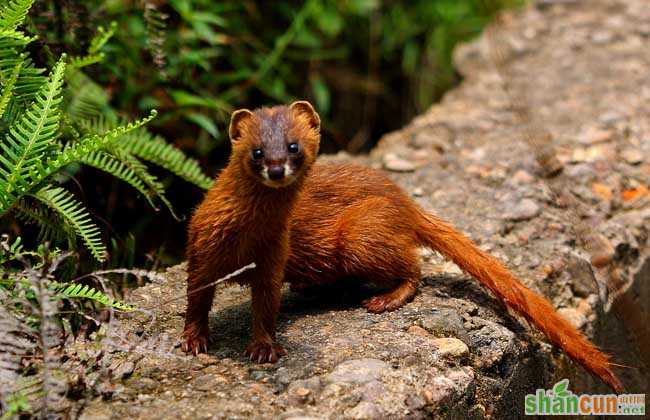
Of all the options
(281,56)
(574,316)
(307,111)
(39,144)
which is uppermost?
(307,111)

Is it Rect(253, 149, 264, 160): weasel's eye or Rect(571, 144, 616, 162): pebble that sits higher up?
Rect(253, 149, 264, 160): weasel's eye

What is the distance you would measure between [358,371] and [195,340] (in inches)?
24.6

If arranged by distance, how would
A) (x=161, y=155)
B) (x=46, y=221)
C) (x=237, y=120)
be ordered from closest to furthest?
(x=237, y=120) → (x=46, y=221) → (x=161, y=155)

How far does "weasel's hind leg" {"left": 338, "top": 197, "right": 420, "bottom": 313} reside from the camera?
368 centimetres

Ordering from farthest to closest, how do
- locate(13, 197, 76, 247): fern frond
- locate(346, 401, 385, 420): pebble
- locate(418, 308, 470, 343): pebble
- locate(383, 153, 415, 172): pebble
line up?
1. locate(383, 153, 415, 172): pebble
2. locate(13, 197, 76, 247): fern frond
3. locate(418, 308, 470, 343): pebble
4. locate(346, 401, 385, 420): pebble

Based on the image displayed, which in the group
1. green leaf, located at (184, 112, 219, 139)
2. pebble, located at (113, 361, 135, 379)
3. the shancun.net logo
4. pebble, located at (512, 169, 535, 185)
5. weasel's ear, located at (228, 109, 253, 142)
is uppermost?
weasel's ear, located at (228, 109, 253, 142)

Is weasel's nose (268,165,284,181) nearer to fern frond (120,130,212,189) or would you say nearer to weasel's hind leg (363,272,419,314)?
weasel's hind leg (363,272,419,314)

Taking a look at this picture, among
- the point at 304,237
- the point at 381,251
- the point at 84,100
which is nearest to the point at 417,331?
the point at 381,251

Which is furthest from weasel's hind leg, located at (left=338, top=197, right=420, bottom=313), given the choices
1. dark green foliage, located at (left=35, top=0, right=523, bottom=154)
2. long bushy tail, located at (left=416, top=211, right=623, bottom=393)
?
dark green foliage, located at (left=35, top=0, right=523, bottom=154)

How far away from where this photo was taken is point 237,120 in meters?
3.26

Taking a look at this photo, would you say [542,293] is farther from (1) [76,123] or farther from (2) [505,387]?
(1) [76,123]

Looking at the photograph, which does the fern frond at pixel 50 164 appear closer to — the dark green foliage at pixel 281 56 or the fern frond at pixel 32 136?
the fern frond at pixel 32 136

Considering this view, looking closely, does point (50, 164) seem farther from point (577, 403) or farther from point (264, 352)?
point (577, 403)

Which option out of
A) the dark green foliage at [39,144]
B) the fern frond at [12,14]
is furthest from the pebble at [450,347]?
the fern frond at [12,14]
